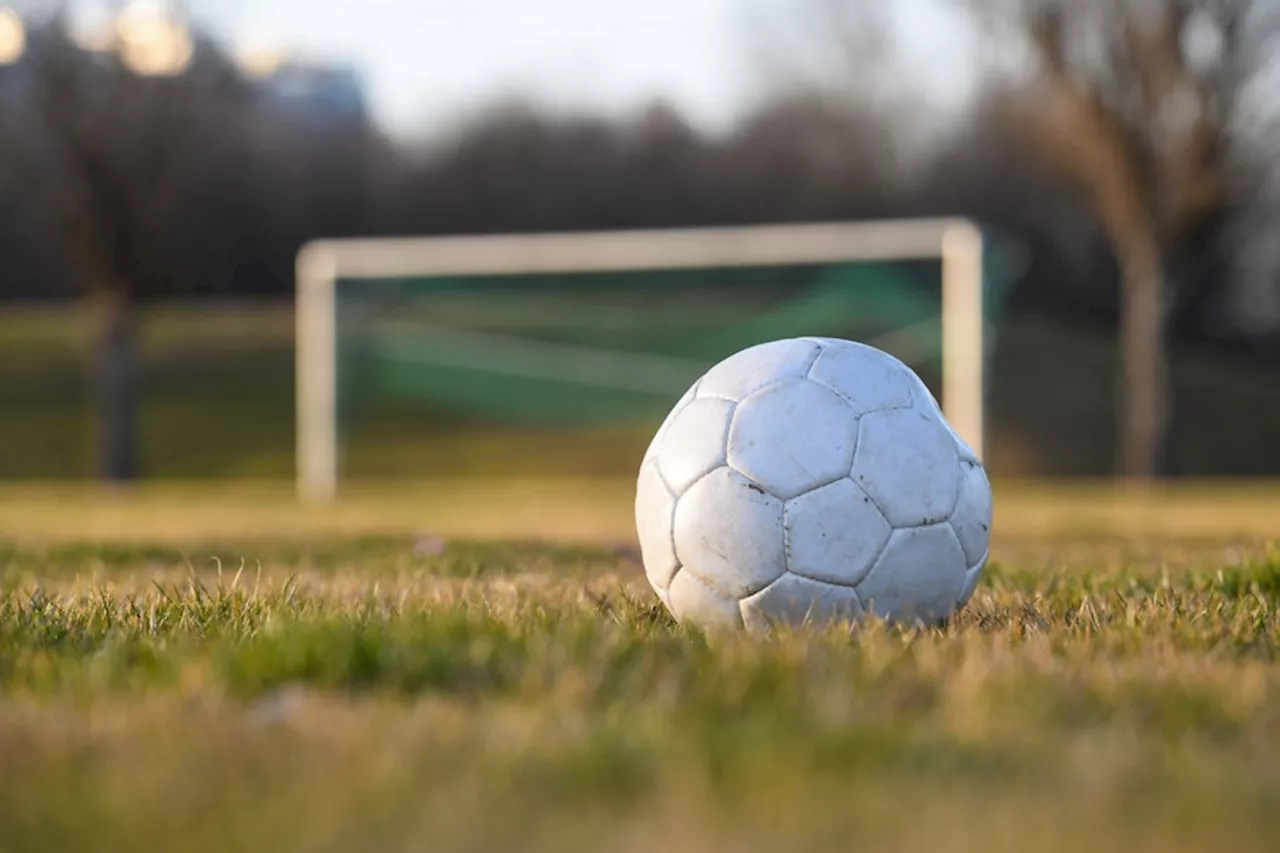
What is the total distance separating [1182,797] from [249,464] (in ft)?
79.4

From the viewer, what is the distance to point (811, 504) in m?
3.27

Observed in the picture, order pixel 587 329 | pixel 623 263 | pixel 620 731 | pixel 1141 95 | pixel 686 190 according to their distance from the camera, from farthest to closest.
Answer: pixel 686 190 < pixel 587 329 < pixel 1141 95 < pixel 623 263 < pixel 620 731

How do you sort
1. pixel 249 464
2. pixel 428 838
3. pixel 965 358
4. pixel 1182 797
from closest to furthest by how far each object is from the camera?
1. pixel 428 838
2. pixel 1182 797
3. pixel 965 358
4. pixel 249 464

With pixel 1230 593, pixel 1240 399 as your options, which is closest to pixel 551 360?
pixel 1230 593

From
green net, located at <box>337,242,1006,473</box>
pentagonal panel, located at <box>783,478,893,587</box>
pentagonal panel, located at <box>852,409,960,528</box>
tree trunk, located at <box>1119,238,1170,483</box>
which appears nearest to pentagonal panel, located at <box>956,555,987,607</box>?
pentagonal panel, located at <box>852,409,960,528</box>

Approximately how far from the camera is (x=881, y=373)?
3496mm

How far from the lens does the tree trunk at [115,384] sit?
20.7 meters

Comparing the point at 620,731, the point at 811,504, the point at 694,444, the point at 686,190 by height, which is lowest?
the point at 620,731

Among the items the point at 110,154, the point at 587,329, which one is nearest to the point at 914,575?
the point at 587,329

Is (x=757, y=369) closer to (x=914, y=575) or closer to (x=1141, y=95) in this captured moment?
(x=914, y=575)

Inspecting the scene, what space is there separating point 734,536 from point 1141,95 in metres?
18.0

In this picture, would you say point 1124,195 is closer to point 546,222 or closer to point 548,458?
point 548,458

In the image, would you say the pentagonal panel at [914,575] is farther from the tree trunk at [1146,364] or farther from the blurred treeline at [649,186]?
the blurred treeline at [649,186]

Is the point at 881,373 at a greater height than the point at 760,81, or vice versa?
the point at 760,81
